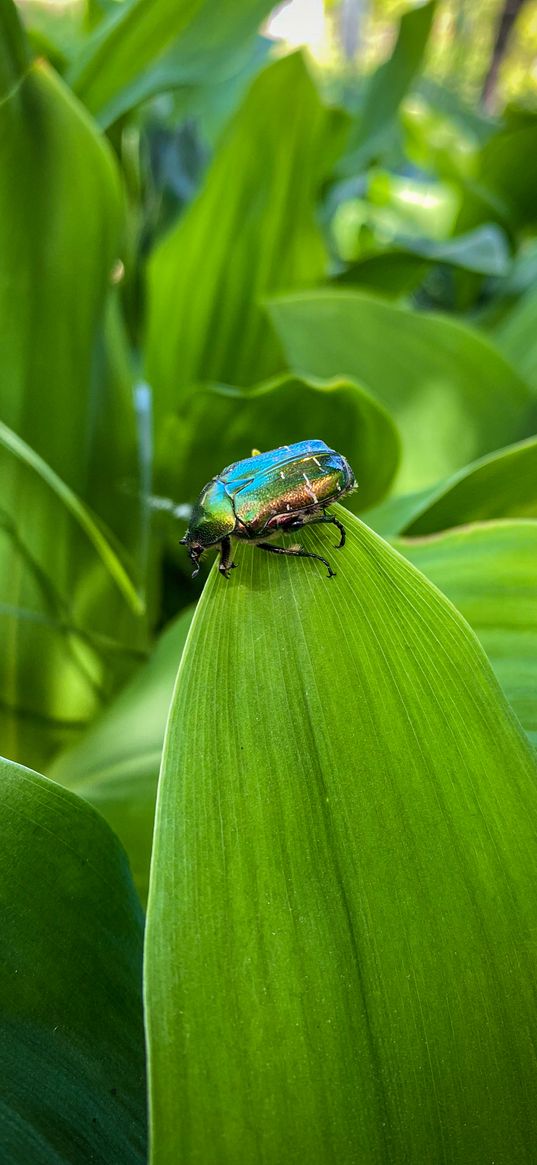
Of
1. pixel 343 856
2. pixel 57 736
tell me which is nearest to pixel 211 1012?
pixel 343 856

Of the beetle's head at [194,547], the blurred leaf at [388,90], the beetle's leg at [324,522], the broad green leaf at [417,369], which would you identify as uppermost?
the blurred leaf at [388,90]

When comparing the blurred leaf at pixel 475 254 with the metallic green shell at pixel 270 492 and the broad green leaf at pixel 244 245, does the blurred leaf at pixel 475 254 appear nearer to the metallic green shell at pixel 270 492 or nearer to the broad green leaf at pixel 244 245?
the broad green leaf at pixel 244 245

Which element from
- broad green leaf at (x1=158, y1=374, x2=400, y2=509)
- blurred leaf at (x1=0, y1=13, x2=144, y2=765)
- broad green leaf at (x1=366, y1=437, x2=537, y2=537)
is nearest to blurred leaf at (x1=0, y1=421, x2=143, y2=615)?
blurred leaf at (x1=0, y1=13, x2=144, y2=765)

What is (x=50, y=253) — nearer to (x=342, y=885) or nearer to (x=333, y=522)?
(x=333, y=522)

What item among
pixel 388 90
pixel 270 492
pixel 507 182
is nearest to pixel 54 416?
pixel 270 492

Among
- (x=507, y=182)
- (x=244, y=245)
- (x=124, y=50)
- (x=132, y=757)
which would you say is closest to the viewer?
(x=132, y=757)

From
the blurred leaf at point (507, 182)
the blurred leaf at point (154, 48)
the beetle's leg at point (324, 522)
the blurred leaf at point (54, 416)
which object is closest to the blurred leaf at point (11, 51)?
the blurred leaf at point (54, 416)
